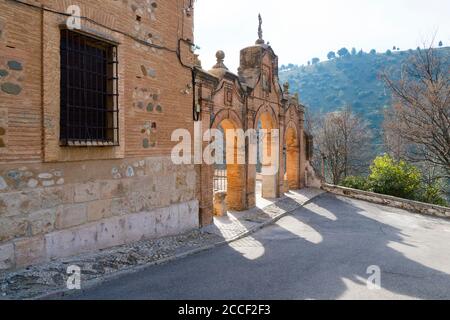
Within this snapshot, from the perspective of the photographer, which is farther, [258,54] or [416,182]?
[416,182]

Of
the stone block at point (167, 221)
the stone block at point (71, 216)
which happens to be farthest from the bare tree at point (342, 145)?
the stone block at point (71, 216)

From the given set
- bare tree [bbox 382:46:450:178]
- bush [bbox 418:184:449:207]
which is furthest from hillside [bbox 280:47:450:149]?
bush [bbox 418:184:449:207]

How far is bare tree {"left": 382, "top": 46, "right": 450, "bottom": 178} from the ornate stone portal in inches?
219

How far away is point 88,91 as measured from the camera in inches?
243

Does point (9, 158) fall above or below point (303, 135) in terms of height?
below

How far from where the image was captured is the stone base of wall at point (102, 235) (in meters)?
4.99

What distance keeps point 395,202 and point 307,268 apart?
1078 cm

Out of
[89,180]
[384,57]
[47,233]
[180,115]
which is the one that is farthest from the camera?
[384,57]

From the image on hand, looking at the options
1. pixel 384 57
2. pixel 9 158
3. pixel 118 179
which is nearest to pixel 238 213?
pixel 118 179

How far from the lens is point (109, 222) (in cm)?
649

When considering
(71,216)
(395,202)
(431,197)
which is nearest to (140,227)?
(71,216)

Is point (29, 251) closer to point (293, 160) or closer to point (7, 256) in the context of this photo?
point (7, 256)

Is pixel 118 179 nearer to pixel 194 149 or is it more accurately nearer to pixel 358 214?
pixel 194 149

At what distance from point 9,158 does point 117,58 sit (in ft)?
9.26
